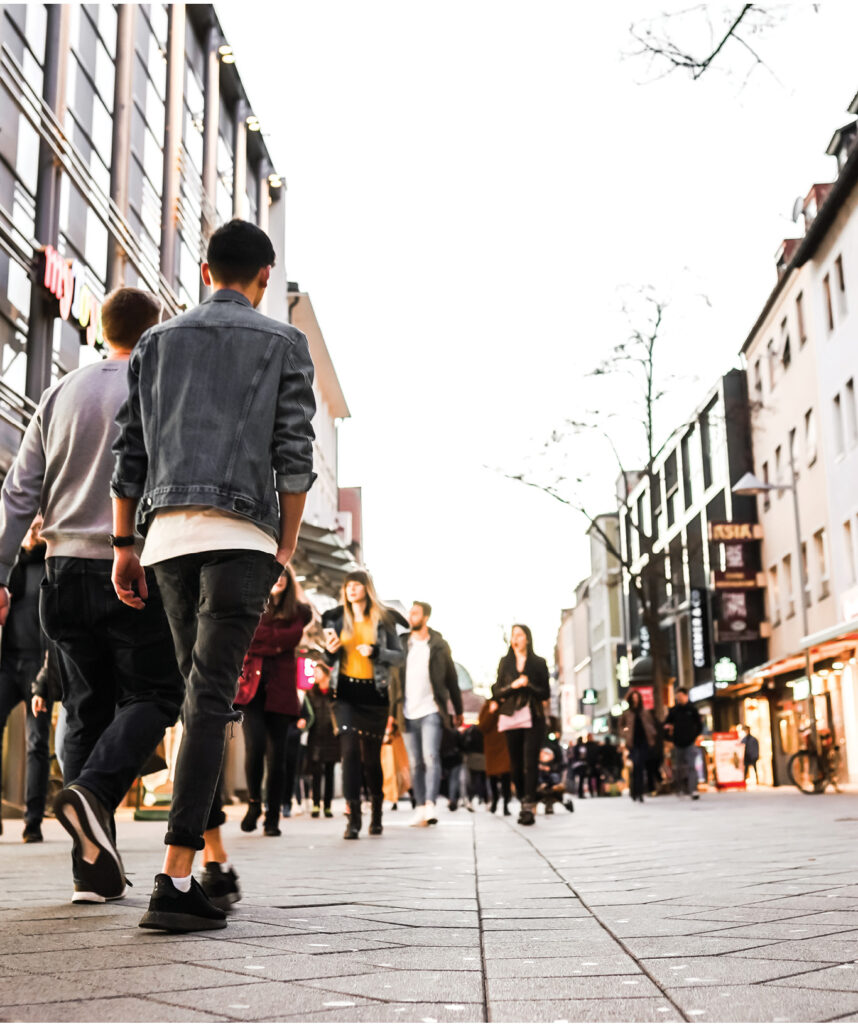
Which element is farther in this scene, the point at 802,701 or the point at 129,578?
the point at 802,701

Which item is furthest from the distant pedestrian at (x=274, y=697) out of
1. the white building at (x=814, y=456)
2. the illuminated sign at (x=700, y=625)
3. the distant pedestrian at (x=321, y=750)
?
the illuminated sign at (x=700, y=625)

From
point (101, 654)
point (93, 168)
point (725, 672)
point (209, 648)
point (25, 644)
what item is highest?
point (93, 168)

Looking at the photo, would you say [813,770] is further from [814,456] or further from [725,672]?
[725,672]

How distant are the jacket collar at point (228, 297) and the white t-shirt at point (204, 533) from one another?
30.1 inches

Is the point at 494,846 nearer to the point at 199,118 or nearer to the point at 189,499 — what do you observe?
the point at 189,499

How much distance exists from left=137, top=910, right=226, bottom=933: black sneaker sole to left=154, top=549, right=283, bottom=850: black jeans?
0.22 metres

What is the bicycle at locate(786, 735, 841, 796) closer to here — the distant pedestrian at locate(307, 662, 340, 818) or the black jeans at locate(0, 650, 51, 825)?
the distant pedestrian at locate(307, 662, 340, 818)

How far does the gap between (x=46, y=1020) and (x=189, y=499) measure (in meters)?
1.89

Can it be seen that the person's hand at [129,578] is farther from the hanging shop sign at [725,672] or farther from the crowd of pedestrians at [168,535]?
the hanging shop sign at [725,672]

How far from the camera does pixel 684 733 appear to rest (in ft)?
86.5

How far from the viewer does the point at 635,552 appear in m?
73.5

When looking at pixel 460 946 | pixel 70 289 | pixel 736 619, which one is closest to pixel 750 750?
pixel 736 619

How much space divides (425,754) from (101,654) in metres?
8.10

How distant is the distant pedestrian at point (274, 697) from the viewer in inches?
416
